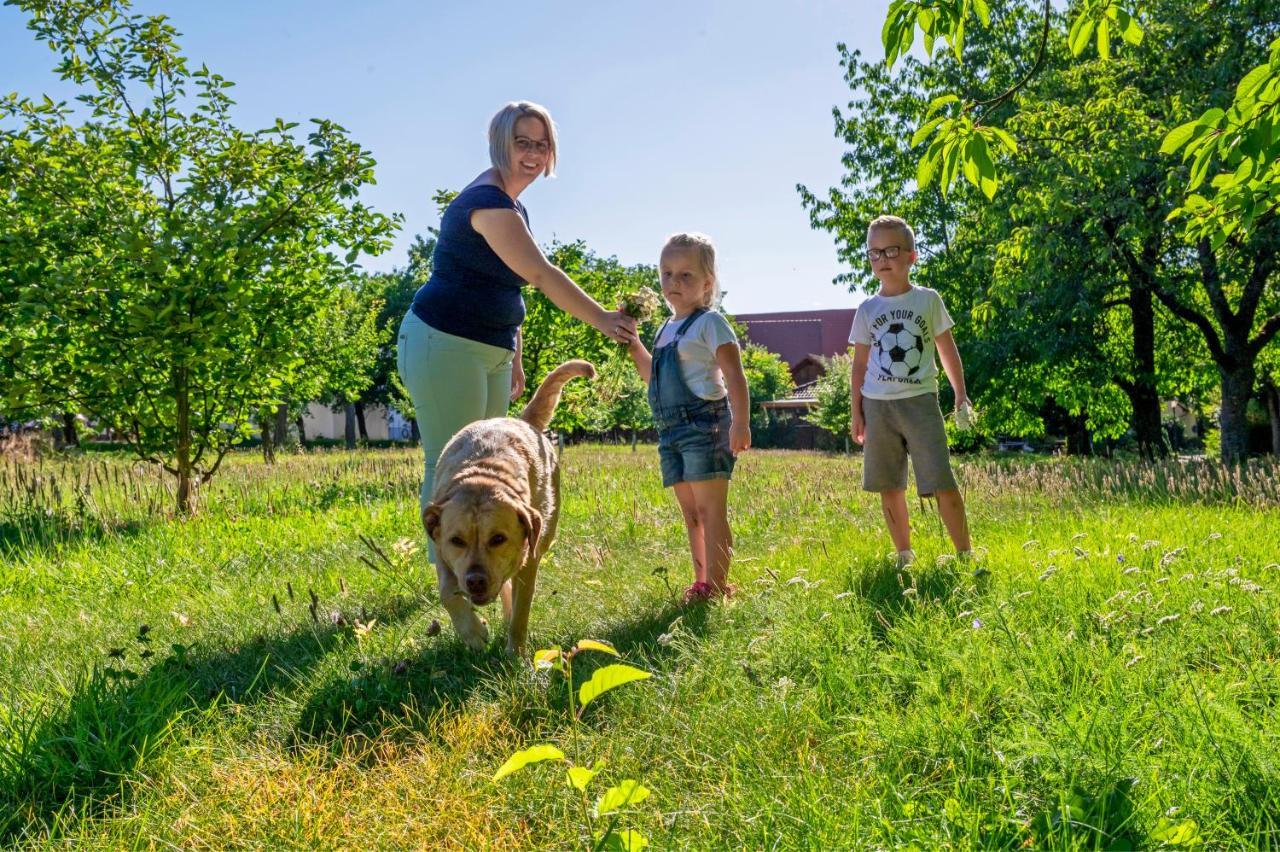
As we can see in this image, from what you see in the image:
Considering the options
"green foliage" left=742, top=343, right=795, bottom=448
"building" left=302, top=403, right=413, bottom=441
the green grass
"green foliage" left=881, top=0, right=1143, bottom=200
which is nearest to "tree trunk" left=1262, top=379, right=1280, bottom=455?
the green grass

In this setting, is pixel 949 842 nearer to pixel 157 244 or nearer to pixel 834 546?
pixel 834 546

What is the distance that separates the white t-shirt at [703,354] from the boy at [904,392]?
97 centimetres

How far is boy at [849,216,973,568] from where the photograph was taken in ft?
16.5

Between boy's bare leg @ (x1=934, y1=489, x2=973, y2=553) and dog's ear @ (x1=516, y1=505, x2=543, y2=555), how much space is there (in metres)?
2.67

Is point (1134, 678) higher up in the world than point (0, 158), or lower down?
lower down

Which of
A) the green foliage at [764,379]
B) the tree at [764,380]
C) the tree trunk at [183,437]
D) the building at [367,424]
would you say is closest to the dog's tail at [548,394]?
the tree trunk at [183,437]

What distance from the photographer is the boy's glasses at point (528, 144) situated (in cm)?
430

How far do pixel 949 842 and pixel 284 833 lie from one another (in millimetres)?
1746

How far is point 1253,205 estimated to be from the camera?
328 cm

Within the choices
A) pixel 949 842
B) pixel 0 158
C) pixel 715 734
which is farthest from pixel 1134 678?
pixel 0 158

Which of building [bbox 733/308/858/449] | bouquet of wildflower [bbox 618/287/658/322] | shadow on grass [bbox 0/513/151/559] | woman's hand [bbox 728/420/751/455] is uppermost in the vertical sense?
building [bbox 733/308/858/449]

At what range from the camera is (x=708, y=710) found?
9.18ft

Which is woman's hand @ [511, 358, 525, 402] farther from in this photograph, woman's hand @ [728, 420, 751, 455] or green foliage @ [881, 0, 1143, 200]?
green foliage @ [881, 0, 1143, 200]

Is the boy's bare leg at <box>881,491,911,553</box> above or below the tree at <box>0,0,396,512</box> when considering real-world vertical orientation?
below
